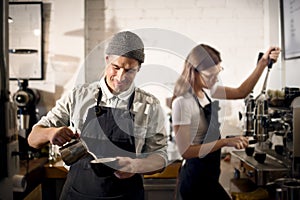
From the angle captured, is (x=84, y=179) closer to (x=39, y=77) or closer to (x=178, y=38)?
(x=178, y=38)

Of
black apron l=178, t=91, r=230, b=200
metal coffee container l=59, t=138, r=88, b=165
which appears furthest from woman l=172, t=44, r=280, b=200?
metal coffee container l=59, t=138, r=88, b=165

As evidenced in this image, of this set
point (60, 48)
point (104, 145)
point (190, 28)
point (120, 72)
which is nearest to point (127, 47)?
point (120, 72)

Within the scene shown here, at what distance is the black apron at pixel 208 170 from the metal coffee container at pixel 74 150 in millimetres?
244

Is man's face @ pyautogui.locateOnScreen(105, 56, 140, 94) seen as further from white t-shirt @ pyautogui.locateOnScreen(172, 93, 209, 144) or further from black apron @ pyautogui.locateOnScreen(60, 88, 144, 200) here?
white t-shirt @ pyautogui.locateOnScreen(172, 93, 209, 144)

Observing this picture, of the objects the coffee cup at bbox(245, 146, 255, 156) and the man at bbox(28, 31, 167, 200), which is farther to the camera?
the coffee cup at bbox(245, 146, 255, 156)

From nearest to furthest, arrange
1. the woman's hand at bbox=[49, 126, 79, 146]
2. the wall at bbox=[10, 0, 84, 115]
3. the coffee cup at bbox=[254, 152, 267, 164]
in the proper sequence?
1. the woman's hand at bbox=[49, 126, 79, 146]
2. the coffee cup at bbox=[254, 152, 267, 164]
3. the wall at bbox=[10, 0, 84, 115]

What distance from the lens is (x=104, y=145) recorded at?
0.70 meters

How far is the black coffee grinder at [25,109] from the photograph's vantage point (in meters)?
0.88

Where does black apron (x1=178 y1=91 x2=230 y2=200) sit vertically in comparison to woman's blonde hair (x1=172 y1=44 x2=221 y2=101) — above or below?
below

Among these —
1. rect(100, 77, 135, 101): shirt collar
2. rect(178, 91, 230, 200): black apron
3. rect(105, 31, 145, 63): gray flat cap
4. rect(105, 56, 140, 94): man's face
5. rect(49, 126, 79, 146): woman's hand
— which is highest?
rect(105, 31, 145, 63): gray flat cap

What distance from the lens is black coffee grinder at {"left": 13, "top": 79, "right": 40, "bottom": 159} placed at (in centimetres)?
88

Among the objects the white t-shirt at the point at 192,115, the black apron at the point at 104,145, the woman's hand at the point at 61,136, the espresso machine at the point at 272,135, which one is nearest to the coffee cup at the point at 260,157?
the espresso machine at the point at 272,135

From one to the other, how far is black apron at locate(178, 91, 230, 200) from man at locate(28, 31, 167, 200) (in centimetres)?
14

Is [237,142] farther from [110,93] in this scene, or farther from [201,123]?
[110,93]
